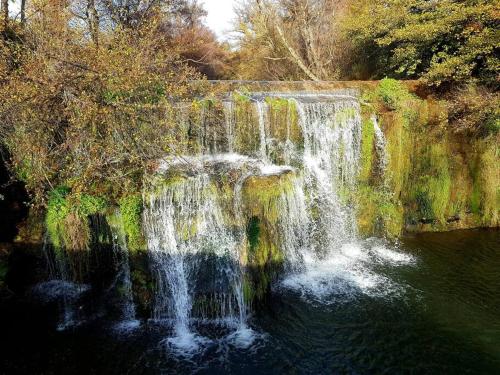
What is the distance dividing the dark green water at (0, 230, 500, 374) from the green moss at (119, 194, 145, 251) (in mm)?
1667

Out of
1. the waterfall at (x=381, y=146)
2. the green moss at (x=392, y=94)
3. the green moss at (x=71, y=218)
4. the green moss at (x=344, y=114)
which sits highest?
Answer: the green moss at (x=392, y=94)


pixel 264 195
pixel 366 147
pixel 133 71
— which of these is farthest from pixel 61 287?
pixel 366 147

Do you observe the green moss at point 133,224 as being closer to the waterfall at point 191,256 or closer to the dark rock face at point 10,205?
the waterfall at point 191,256

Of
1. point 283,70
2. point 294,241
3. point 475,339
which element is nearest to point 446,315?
point 475,339

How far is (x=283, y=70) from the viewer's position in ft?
62.7

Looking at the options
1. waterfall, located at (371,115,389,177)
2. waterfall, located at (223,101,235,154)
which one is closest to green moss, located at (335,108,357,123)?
waterfall, located at (371,115,389,177)

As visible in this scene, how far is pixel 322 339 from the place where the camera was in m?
6.98

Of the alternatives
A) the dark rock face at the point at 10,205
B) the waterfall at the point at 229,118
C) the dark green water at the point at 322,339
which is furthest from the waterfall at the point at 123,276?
the waterfall at the point at 229,118

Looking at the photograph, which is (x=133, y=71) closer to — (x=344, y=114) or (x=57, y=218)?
(x=57, y=218)

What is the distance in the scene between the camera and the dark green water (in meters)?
6.40

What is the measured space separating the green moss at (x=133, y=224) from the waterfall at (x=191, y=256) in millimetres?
172

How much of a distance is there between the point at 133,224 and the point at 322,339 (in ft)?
14.6

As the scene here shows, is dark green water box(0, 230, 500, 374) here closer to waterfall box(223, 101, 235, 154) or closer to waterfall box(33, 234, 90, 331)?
waterfall box(33, 234, 90, 331)

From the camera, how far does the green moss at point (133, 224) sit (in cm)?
757
